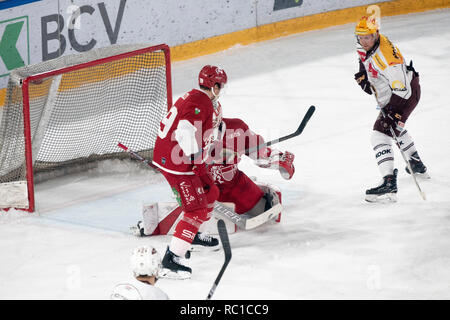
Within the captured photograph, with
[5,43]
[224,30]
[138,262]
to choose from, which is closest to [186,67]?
[224,30]

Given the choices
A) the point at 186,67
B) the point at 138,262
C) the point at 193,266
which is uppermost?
the point at 138,262

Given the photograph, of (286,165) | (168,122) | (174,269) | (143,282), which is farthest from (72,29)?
(143,282)

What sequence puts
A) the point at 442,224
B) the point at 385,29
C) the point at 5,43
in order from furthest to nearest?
the point at 385,29, the point at 5,43, the point at 442,224

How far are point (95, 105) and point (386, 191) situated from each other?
2.23 metres

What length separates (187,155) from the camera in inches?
167

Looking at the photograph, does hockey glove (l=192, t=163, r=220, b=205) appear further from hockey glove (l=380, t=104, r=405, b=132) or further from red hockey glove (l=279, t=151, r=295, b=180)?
hockey glove (l=380, t=104, r=405, b=132)

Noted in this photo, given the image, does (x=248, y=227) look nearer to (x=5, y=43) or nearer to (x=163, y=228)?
(x=163, y=228)

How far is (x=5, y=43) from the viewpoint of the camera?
7.41 metres

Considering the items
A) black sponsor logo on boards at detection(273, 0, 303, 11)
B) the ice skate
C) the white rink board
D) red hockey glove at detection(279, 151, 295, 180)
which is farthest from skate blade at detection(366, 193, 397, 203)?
black sponsor logo on boards at detection(273, 0, 303, 11)

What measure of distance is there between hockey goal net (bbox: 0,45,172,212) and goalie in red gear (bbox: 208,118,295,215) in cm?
115

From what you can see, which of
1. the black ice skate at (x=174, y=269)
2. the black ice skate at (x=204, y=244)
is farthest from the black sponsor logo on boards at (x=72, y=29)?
the black ice skate at (x=174, y=269)

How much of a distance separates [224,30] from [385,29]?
1.83 meters

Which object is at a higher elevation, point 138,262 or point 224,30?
point 138,262

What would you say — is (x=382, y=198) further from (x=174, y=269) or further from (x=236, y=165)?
(x=174, y=269)
